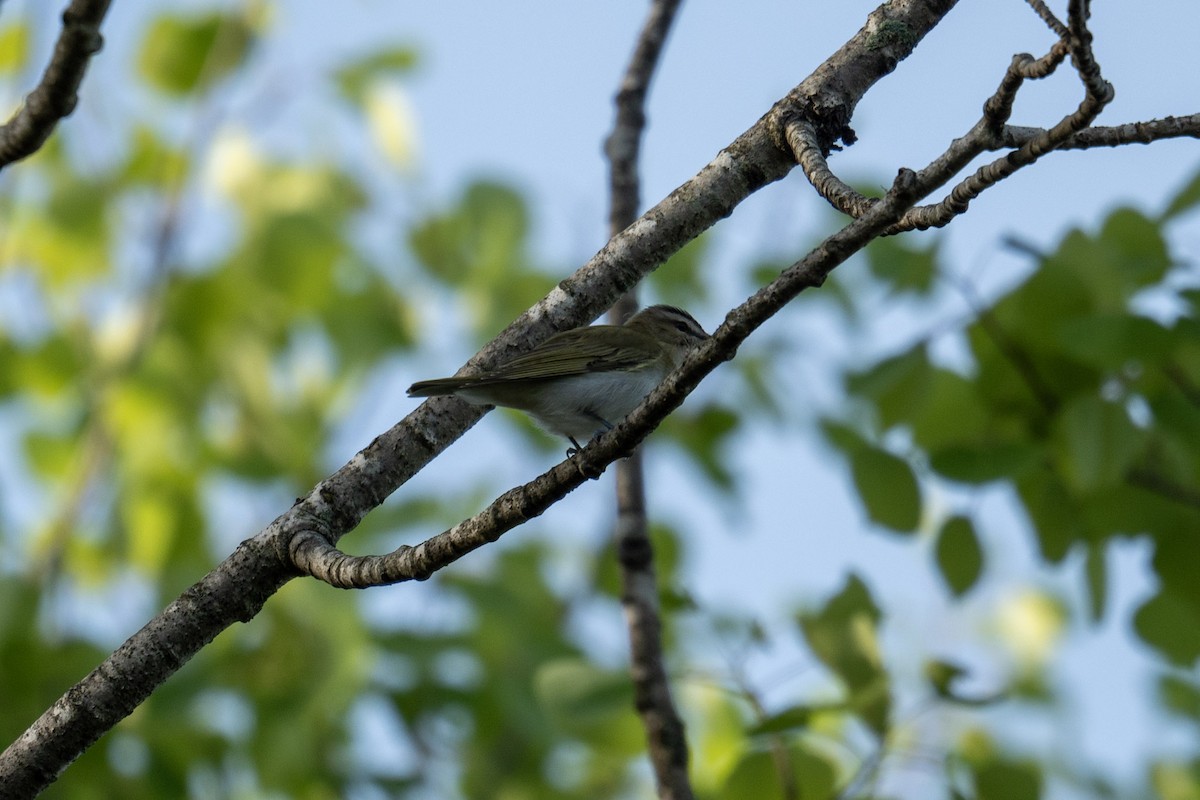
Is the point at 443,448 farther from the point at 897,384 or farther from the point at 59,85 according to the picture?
the point at 897,384

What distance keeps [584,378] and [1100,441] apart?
6.27 ft

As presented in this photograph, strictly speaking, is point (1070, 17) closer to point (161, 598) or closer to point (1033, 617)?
point (161, 598)

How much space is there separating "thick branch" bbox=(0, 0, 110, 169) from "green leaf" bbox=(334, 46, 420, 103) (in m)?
4.00

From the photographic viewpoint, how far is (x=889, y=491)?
158 inches

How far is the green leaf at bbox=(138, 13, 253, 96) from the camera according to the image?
6973 mm

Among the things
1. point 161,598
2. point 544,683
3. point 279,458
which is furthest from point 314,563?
point 279,458

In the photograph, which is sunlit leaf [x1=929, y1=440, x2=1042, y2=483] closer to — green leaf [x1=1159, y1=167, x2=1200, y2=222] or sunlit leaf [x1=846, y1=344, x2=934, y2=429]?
sunlit leaf [x1=846, y1=344, x2=934, y2=429]

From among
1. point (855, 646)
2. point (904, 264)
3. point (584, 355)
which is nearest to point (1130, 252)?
point (904, 264)

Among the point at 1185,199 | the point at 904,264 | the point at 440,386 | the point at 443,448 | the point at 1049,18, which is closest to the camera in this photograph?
the point at 1049,18

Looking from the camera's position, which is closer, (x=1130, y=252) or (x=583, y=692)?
(x=583, y=692)

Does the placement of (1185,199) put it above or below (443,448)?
below

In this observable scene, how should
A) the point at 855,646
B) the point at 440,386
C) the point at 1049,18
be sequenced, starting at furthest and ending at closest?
the point at 855,646 < the point at 440,386 < the point at 1049,18

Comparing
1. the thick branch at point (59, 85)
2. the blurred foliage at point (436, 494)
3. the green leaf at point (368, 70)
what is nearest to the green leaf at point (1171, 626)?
the blurred foliage at point (436, 494)

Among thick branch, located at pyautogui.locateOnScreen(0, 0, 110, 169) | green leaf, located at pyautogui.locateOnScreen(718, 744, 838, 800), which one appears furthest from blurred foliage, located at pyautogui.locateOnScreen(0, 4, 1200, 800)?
thick branch, located at pyautogui.locateOnScreen(0, 0, 110, 169)
